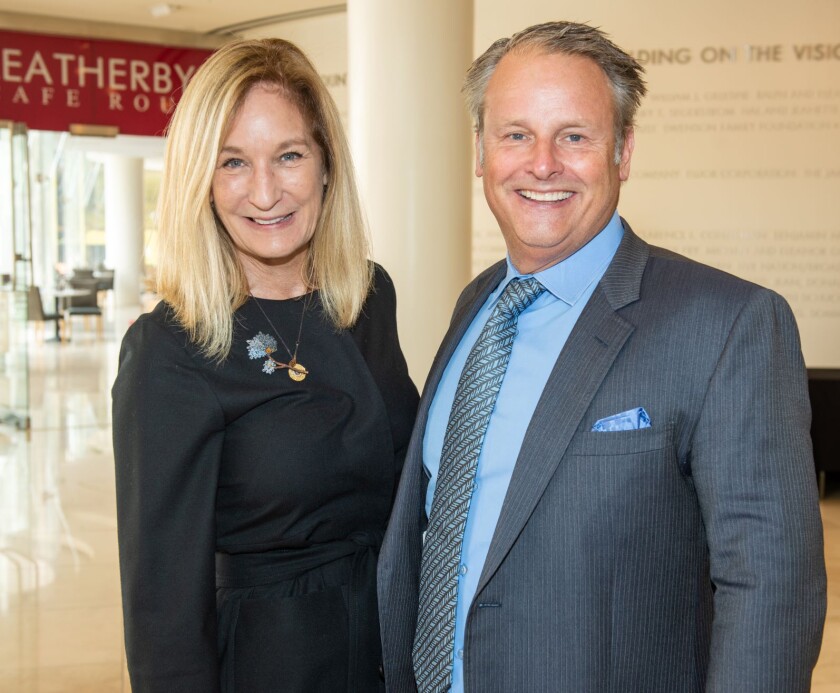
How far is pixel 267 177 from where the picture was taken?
6.61ft

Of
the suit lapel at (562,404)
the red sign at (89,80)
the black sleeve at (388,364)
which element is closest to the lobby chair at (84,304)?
the red sign at (89,80)

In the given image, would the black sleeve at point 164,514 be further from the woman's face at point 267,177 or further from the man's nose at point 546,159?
the man's nose at point 546,159

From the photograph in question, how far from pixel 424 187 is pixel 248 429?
3323 mm

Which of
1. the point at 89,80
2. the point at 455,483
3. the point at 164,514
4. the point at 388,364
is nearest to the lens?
the point at 455,483

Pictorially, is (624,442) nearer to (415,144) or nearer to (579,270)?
(579,270)

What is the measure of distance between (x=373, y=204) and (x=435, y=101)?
0.66 m

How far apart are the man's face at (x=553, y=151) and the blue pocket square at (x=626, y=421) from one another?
1.33ft

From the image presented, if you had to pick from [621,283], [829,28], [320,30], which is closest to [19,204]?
[320,30]

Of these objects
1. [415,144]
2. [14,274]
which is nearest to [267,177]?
[415,144]

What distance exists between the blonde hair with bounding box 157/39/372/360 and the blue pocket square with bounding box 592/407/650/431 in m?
0.85

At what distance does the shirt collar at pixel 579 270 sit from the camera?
5.71ft

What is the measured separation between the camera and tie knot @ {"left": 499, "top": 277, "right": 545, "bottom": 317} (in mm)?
1757

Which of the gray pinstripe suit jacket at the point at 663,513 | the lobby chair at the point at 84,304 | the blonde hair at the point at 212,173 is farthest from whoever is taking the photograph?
the lobby chair at the point at 84,304

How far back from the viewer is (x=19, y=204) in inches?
394
